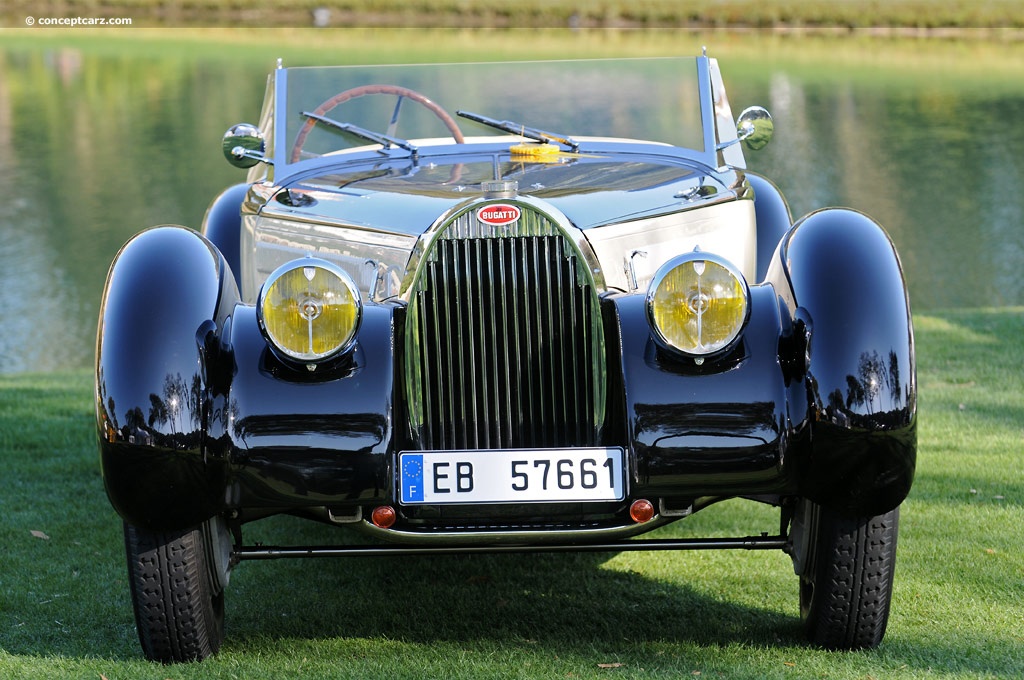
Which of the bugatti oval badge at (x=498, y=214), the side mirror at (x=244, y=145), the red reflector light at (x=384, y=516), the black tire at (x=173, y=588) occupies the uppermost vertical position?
the bugatti oval badge at (x=498, y=214)

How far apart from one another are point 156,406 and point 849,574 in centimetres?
191

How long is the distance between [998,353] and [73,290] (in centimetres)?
823

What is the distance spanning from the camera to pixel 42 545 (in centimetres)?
473

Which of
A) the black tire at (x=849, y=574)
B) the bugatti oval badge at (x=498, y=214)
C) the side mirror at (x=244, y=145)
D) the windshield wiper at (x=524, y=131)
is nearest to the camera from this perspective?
the black tire at (x=849, y=574)

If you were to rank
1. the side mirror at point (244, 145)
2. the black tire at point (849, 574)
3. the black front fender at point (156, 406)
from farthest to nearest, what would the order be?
the side mirror at point (244, 145), the black tire at point (849, 574), the black front fender at point (156, 406)

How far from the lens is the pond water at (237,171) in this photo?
1212 centimetres

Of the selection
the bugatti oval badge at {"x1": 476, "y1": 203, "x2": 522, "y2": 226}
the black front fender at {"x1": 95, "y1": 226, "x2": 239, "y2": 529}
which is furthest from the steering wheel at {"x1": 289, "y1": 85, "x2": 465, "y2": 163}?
the black front fender at {"x1": 95, "y1": 226, "x2": 239, "y2": 529}

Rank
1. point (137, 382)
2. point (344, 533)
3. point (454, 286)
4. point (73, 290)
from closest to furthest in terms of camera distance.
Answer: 1. point (137, 382)
2. point (454, 286)
3. point (344, 533)
4. point (73, 290)

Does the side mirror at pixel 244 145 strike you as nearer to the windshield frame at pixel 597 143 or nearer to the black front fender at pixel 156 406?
the windshield frame at pixel 597 143

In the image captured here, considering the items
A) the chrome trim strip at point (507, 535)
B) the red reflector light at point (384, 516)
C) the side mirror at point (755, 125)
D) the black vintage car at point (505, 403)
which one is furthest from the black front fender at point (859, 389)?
the side mirror at point (755, 125)

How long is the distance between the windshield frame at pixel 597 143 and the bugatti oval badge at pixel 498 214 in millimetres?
1223

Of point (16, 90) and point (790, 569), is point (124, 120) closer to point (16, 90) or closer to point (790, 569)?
point (16, 90)

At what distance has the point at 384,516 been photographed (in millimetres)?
3385

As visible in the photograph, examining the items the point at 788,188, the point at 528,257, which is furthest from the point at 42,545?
the point at 788,188
